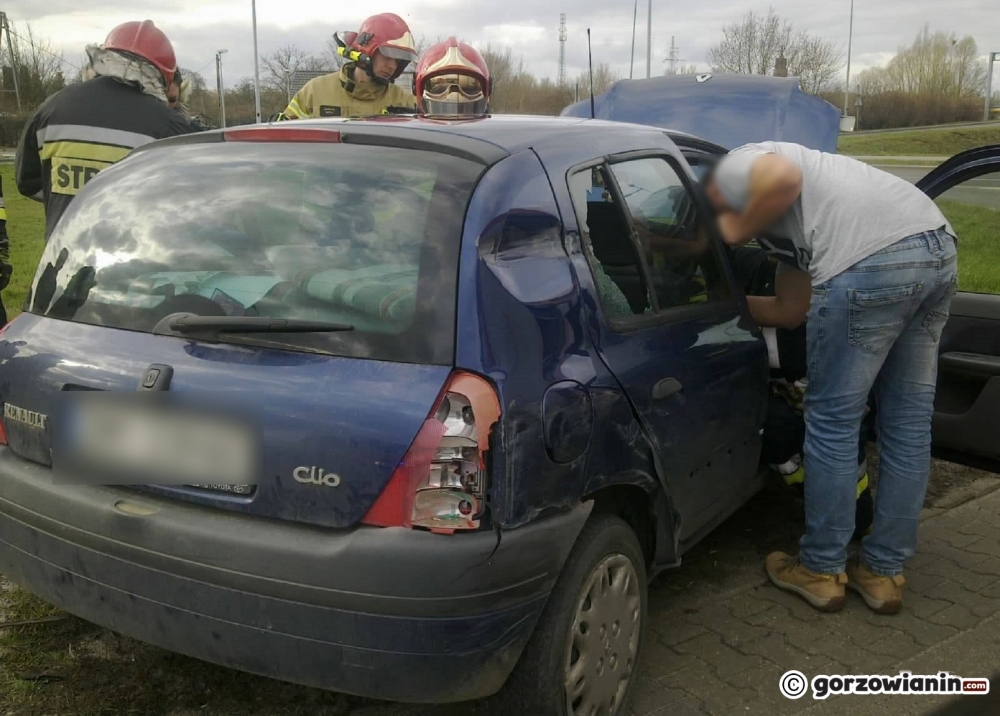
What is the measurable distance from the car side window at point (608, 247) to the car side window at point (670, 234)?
0.27 feet

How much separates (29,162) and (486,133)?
279 centimetres

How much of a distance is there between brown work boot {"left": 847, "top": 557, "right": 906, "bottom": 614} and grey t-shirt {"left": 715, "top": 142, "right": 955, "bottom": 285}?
3.93 feet

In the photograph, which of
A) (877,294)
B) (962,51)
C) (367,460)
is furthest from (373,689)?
(962,51)

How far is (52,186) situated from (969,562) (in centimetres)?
426

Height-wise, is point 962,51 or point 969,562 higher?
point 962,51

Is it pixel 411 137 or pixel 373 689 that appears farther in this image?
pixel 411 137

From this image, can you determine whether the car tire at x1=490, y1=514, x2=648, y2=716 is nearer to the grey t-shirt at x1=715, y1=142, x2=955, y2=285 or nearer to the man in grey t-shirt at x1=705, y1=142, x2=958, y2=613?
the man in grey t-shirt at x1=705, y1=142, x2=958, y2=613

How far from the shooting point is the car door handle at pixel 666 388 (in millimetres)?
2658

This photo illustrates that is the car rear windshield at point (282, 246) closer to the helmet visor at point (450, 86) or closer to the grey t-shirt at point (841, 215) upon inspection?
the grey t-shirt at point (841, 215)

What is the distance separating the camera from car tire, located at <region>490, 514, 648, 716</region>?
2287mm

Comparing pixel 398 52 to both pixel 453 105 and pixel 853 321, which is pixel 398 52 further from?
pixel 853 321

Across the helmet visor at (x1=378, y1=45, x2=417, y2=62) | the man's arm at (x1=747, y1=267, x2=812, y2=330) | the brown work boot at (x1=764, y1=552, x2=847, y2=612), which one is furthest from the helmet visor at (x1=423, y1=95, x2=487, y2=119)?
the brown work boot at (x1=764, y1=552, x2=847, y2=612)

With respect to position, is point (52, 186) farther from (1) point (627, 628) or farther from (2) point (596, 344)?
(1) point (627, 628)

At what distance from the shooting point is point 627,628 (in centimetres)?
263
